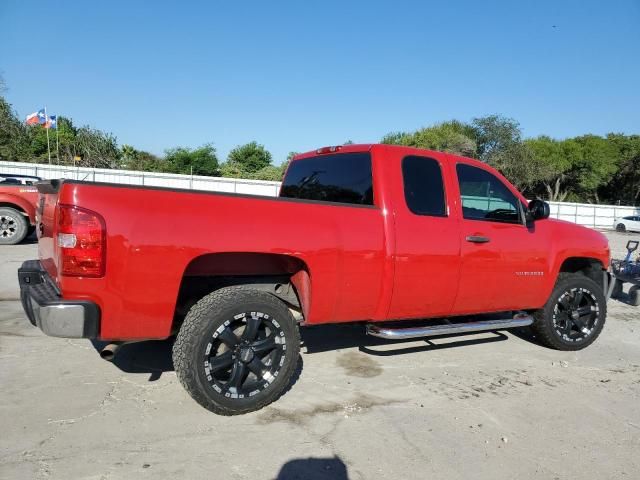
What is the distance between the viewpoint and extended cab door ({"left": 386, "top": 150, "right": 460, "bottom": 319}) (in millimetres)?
3836

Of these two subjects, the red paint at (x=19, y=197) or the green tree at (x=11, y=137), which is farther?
the green tree at (x=11, y=137)

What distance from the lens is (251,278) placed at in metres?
3.77

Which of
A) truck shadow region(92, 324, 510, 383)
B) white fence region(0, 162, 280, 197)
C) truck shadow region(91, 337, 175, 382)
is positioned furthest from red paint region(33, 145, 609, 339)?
white fence region(0, 162, 280, 197)

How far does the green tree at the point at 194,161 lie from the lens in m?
57.9

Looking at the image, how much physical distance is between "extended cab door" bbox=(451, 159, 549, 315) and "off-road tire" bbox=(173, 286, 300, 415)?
1682 mm

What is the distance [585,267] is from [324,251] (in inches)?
142

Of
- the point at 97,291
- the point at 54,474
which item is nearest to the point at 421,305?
the point at 97,291

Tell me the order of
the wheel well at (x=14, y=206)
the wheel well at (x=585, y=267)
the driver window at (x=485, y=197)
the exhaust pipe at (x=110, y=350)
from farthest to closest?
the wheel well at (x=14, y=206), the wheel well at (x=585, y=267), the driver window at (x=485, y=197), the exhaust pipe at (x=110, y=350)

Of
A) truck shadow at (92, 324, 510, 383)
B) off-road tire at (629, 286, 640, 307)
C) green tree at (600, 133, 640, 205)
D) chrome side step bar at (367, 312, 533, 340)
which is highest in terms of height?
green tree at (600, 133, 640, 205)

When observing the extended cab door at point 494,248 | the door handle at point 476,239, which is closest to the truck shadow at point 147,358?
the extended cab door at point 494,248

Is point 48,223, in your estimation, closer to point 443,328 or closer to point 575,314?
point 443,328

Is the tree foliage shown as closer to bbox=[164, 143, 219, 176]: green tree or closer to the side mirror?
bbox=[164, 143, 219, 176]: green tree

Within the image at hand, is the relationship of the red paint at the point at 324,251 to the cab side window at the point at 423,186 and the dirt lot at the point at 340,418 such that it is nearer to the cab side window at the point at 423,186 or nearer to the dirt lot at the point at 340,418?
the cab side window at the point at 423,186

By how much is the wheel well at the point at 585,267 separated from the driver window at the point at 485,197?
1191mm
